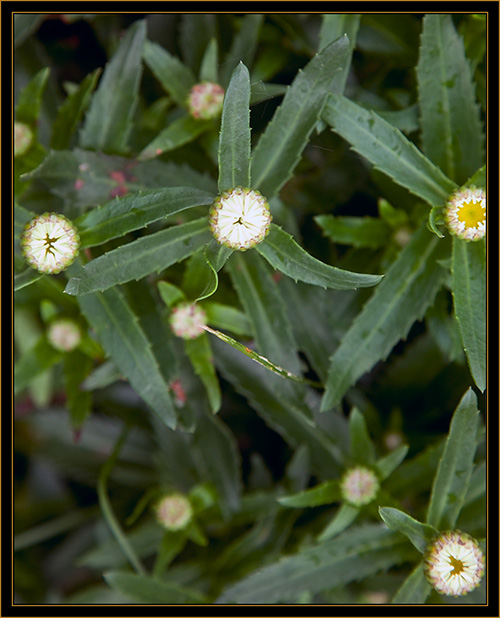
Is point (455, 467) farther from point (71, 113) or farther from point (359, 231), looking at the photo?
point (71, 113)

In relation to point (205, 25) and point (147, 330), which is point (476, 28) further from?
point (147, 330)

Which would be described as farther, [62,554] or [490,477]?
[62,554]

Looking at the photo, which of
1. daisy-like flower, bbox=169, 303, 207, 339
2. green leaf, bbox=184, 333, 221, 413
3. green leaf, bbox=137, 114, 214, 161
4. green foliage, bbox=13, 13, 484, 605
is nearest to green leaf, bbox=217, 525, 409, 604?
green foliage, bbox=13, 13, 484, 605

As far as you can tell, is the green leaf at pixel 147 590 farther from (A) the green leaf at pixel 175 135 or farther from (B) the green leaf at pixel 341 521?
(A) the green leaf at pixel 175 135

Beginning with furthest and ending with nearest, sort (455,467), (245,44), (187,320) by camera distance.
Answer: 1. (245,44)
2. (187,320)
3. (455,467)

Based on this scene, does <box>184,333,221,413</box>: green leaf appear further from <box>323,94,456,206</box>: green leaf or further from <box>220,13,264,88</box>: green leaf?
→ <box>220,13,264,88</box>: green leaf

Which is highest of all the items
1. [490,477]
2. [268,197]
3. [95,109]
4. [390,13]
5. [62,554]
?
[390,13]

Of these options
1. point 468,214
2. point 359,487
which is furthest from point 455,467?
point 468,214

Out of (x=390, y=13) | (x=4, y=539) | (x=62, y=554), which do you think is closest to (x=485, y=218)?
(x=390, y=13)
